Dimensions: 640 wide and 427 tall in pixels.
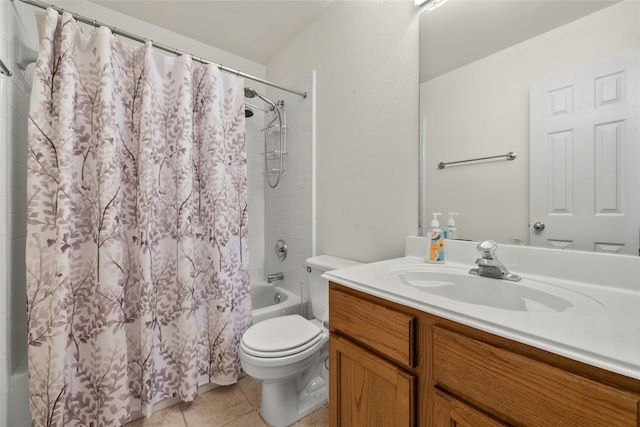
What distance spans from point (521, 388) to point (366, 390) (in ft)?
1.46

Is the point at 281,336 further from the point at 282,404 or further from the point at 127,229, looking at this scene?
the point at 127,229

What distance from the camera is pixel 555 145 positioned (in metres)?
0.83

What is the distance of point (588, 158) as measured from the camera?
764 mm

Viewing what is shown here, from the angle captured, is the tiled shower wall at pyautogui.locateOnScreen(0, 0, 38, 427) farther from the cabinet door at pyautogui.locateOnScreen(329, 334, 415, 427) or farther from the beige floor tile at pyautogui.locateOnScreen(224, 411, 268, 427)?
the cabinet door at pyautogui.locateOnScreen(329, 334, 415, 427)

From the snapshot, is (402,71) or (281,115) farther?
(281,115)

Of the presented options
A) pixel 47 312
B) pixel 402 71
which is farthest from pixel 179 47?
pixel 47 312

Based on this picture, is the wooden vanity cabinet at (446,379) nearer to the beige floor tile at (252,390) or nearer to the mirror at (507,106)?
the mirror at (507,106)

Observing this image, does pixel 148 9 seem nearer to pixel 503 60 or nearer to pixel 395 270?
pixel 503 60

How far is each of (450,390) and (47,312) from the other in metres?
1.52

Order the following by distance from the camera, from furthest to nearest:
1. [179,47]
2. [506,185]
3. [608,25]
Result: [179,47] → [506,185] → [608,25]

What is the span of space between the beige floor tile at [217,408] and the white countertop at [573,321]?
111 cm

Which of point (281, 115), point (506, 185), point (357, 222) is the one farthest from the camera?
point (281, 115)

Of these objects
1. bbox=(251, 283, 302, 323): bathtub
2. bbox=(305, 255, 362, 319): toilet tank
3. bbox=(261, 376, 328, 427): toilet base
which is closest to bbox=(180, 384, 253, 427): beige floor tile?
bbox=(261, 376, 328, 427): toilet base

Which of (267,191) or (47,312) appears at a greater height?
(267,191)
